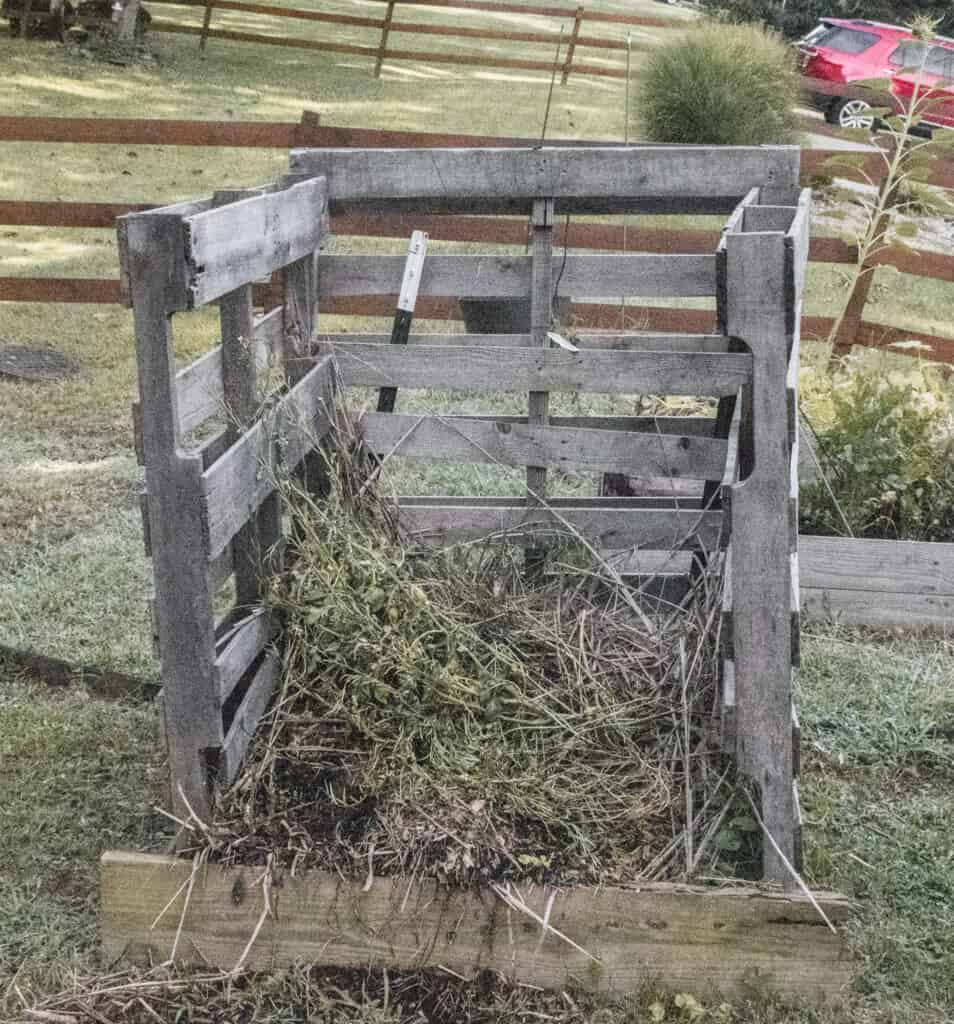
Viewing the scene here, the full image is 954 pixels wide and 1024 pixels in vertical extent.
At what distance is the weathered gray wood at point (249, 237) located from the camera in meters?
2.48

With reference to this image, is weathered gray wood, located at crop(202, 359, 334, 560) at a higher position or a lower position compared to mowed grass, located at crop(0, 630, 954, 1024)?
higher

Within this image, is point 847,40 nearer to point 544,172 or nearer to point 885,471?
point 885,471

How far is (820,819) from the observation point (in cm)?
346

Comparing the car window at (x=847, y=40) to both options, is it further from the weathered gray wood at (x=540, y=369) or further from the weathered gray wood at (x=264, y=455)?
the weathered gray wood at (x=264, y=455)

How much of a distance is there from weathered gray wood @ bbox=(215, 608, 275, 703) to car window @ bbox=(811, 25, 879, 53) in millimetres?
16056

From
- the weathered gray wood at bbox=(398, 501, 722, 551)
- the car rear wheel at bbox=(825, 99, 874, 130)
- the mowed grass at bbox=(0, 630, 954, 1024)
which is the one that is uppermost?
the weathered gray wood at bbox=(398, 501, 722, 551)

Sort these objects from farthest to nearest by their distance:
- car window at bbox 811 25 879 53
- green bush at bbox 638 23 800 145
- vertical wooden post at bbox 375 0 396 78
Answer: vertical wooden post at bbox 375 0 396 78
car window at bbox 811 25 879 53
green bush at bbox 638 23 800 145

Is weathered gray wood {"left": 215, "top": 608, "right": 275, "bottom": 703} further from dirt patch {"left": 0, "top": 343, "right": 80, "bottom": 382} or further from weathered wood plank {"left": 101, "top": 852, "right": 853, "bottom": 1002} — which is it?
dirt patch {"left": 0, "top": 343, "right": 80, "bottom": 382}

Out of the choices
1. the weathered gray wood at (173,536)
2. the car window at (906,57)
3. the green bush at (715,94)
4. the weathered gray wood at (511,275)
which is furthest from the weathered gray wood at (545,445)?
the car window at (906,57)

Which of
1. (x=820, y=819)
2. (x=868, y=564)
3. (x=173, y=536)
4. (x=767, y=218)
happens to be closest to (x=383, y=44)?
(x=868, y=564)

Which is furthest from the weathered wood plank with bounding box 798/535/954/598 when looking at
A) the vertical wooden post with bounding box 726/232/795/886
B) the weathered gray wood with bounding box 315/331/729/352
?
the vertical wooden post with bounding box 726/232/795/886

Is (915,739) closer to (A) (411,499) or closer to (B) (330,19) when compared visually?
(A) (411,499)

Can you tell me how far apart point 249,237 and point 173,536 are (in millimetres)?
722

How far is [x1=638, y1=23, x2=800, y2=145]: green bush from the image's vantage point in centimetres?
1020
